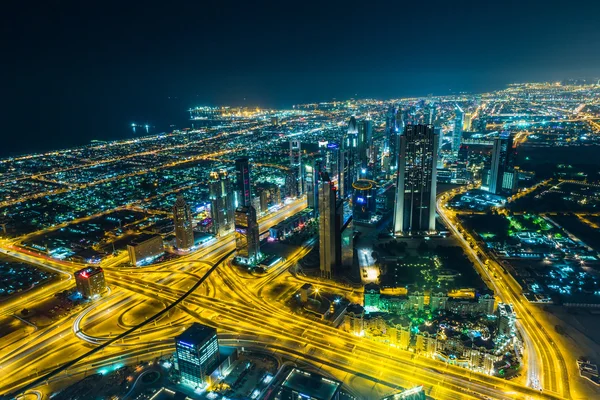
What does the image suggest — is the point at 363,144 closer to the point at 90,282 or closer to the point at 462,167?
the point at 462,167

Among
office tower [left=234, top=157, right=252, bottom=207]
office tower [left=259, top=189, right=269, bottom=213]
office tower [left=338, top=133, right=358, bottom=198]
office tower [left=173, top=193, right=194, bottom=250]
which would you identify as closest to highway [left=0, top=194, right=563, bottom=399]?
office tower [left=173, top=193, right=194, bottom=250]

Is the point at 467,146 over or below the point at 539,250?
over

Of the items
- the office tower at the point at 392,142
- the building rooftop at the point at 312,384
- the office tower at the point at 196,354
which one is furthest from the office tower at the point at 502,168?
the office tower at the point at 196,354

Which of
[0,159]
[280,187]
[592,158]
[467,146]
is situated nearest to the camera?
[280,187]

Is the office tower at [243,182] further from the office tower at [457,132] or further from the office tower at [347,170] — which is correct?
the office tower at [457,132]

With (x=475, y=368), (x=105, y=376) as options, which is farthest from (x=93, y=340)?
(x=475, y=368)

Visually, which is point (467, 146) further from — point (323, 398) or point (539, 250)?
point (323, 398)

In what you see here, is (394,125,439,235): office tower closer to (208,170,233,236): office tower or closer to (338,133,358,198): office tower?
(338,133,358,198): office tower
